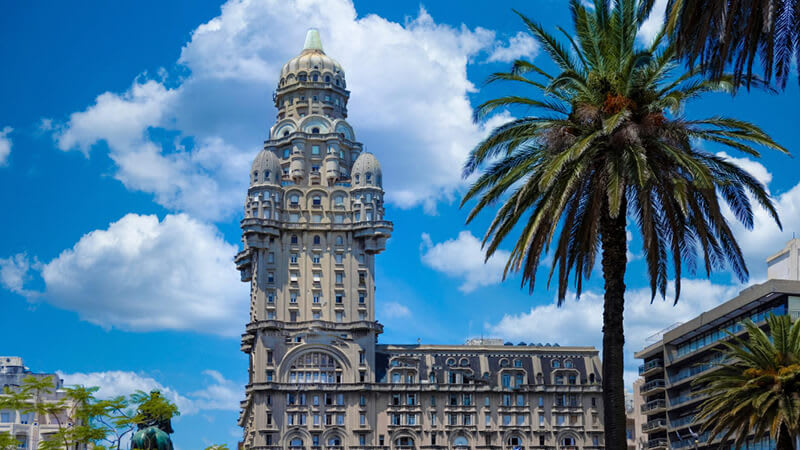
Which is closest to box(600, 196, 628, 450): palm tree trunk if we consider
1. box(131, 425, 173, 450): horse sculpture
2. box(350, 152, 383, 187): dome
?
box(131, 425, 173, 450): horse sculpture

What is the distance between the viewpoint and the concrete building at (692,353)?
110 meters

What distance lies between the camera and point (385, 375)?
15700cm

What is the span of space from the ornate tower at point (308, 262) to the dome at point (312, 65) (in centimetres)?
28

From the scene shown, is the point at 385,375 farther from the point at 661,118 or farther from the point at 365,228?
the point at 661,118

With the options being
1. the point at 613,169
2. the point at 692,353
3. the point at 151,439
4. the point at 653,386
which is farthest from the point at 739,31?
the point at 653,386

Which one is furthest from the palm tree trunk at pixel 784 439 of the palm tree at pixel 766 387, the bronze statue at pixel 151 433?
the bronze statue at pixel 151 433

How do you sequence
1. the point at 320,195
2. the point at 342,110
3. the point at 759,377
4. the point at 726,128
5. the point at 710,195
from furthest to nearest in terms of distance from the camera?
1. the point at 342,110
2. the point at 320,195
3. the point at 759,377
4. the point at 726,128
5. the point at 710,195

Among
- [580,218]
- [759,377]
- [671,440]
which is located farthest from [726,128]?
[671,440]

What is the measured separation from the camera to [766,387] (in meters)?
64.6

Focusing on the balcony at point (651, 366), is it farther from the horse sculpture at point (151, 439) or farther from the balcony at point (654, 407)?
the horse sculpture at point (151, 439)

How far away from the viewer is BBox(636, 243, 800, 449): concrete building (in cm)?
11000

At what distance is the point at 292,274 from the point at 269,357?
13438 millimetres

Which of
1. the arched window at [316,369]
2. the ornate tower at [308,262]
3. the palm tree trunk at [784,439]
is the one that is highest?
the ornate tower at [308,262]

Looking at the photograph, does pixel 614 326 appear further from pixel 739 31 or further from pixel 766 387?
pixel 766 387
